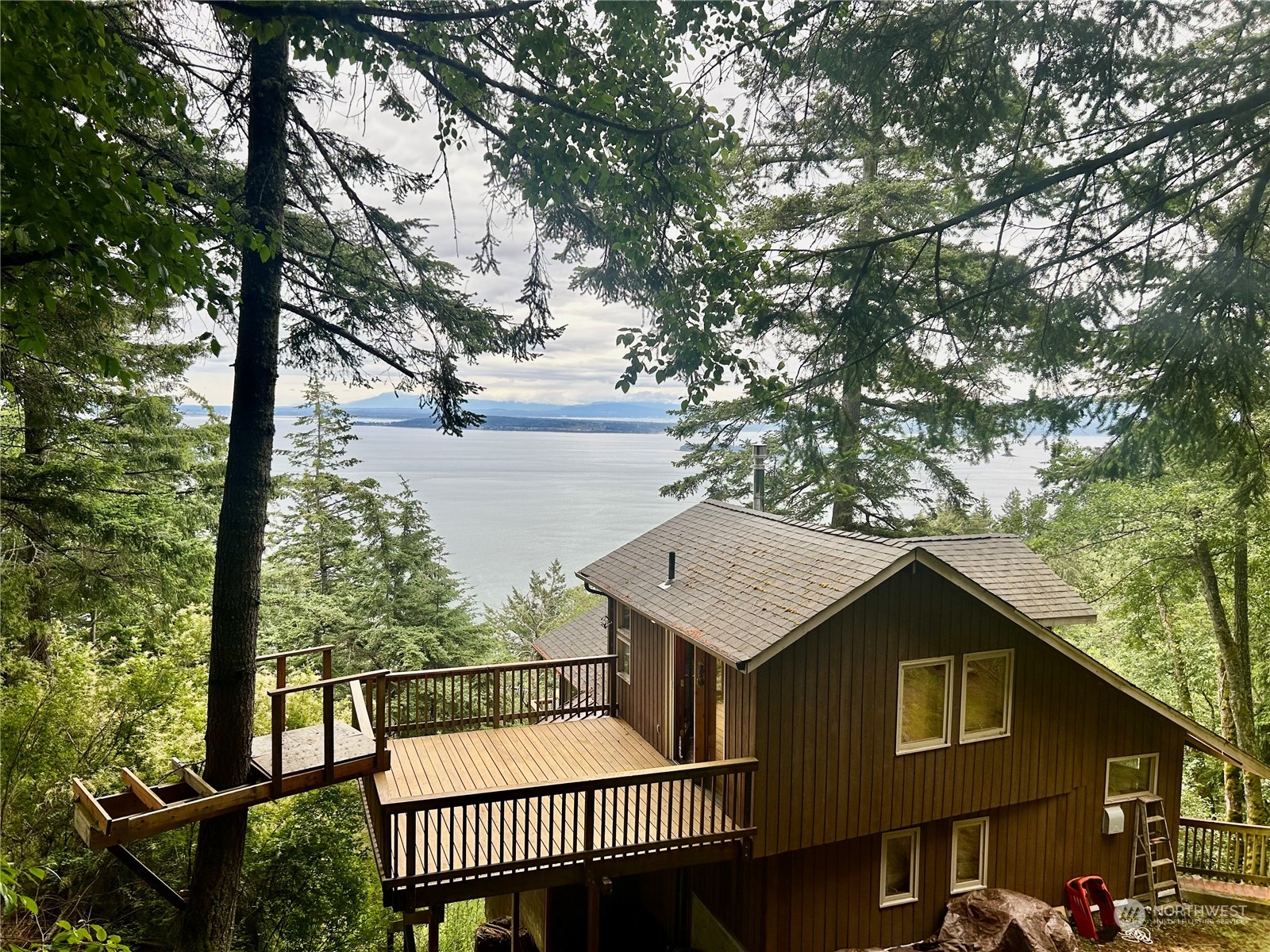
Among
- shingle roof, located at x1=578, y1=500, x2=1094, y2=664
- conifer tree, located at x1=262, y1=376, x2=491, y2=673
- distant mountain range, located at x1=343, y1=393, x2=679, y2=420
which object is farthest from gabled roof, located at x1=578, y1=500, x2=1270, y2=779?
distant mountain range, located at x1=343, y1=393, x2=679, y2=420

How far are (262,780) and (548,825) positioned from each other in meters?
2.70

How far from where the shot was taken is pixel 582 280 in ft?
16.7

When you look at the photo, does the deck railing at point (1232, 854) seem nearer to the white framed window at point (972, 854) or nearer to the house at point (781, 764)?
the house at point (781, 764)

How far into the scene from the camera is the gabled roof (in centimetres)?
689

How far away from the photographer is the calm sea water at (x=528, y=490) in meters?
43.7

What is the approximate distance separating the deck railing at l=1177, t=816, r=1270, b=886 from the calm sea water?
17.8m

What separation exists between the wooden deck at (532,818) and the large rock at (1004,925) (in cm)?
317

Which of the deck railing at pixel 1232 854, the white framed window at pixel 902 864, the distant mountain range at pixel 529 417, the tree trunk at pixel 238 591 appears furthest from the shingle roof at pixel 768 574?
the deck railing at pixel 1232 854

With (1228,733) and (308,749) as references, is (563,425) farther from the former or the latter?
(1228,733)

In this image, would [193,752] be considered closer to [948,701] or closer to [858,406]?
[948,701]

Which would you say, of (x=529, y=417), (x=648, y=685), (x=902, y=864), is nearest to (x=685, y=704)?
(x=648, y=685)

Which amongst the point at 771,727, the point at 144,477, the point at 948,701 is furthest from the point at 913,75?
the point at 144,477

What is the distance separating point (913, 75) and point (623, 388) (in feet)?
10.3

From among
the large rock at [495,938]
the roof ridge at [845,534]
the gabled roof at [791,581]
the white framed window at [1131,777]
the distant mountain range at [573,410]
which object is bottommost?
the large rock at [495,938]
